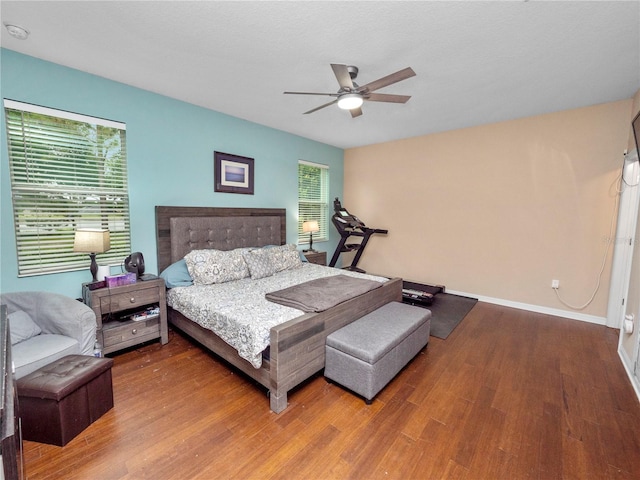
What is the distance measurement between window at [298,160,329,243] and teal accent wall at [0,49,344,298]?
382mm

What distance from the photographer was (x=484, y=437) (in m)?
1.73

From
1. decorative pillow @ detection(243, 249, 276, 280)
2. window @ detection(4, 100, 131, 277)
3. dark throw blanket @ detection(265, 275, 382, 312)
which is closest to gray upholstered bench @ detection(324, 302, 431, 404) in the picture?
dark throw blanket @ detection(265, 275, 382, 312)

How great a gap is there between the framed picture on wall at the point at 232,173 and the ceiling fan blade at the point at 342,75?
2.12m

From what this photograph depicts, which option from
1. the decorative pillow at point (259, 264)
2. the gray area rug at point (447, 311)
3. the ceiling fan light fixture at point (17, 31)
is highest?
the ceiling fan light fixture at point (17, 31)

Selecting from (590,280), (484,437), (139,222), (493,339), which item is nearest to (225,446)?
(484,437)

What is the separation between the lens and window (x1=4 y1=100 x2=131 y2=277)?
2367 millimetres

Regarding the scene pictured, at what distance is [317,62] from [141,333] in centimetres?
305

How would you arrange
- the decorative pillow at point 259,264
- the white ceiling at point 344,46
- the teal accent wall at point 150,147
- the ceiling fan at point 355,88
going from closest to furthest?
1. the white ceiling at point 344,46
2. the ceiling fan at point 355,88
3. the teal accent wall at point 150,147
4. the decorative pillow at point 259,264

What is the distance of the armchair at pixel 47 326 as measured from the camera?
1.88 m

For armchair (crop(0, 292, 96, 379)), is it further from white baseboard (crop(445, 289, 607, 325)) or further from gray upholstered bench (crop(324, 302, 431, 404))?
white baseboard (crop(445, 289, 607, 325))

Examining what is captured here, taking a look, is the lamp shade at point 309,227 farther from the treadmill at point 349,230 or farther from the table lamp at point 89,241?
the table lamp at point 89,241

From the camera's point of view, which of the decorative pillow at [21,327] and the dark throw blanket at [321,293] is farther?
the dark throw blanket at [321,293]

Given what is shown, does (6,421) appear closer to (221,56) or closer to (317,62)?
(221,56)

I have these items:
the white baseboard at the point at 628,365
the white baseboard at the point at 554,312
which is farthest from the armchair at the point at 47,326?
the white baseboard at the point at 554,312
